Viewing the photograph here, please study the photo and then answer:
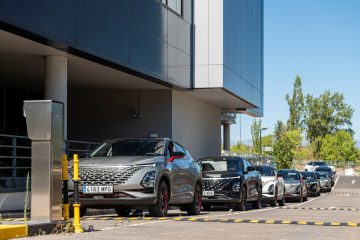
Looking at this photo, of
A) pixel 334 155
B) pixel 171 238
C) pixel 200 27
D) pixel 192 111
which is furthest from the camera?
pixel 334 155

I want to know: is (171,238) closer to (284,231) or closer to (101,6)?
(284,231)

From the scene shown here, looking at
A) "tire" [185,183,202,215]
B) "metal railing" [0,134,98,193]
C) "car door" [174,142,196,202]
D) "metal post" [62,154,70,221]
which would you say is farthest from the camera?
"metal railing" [0,134,98,193]

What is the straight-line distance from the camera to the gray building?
1881 centimetres

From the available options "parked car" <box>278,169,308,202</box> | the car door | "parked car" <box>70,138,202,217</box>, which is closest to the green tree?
"parked car" <box>278,169,308,202</box>

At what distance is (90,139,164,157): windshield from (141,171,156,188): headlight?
1031 millimetres

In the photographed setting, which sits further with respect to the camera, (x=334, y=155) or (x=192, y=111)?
(x=334, y=155)

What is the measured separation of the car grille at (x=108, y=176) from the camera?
1417 cm

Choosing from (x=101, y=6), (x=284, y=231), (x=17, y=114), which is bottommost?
(x=284, y=231)

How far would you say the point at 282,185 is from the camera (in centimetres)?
2839

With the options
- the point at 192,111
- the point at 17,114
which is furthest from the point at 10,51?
the point at 192,111

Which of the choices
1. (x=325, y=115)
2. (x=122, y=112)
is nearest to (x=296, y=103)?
(x=325, y=115)

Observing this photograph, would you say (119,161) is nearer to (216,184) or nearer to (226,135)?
(216,184)

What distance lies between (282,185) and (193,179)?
1211cm

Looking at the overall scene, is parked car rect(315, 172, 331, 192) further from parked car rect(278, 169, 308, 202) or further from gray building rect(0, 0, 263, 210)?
parked car rect(278, 169, 308, 202)
